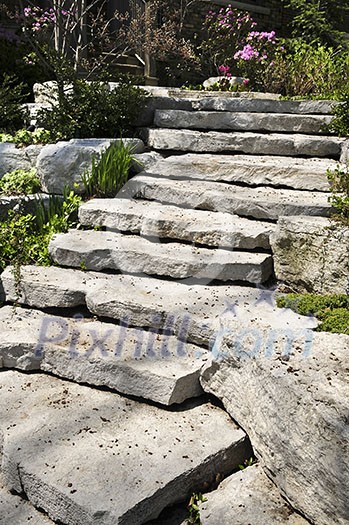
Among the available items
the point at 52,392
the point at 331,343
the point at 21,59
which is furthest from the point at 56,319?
the point at 21,59

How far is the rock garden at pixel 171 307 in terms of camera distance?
2191 millimetres

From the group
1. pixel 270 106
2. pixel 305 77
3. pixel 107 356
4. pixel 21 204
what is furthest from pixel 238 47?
pixel 107 356

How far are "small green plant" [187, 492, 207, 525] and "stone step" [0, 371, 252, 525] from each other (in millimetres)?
32

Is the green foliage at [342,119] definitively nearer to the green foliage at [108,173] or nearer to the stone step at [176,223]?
the stone step at [176,223]

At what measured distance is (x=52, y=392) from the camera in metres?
2.89

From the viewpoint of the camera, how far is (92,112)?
16.1ft

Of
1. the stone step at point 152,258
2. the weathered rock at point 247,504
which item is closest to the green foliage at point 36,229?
the stone step at point 152,258

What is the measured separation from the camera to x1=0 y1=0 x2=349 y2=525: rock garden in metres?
2.19

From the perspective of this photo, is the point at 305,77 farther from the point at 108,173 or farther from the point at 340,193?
the point at 108,173

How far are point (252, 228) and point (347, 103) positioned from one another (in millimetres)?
1542

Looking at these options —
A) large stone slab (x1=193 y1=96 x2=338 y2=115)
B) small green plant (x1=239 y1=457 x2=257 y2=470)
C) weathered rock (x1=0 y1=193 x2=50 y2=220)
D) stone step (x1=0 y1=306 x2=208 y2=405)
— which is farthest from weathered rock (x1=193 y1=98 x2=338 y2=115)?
small green plant (x1=239 y1=457 x2=257 y2=470)

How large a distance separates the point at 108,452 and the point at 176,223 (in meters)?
1.84

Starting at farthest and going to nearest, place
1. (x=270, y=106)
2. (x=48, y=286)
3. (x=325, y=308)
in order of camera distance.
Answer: (x=270, y=106) < (x=48, y=286) < (x=325, y=308)

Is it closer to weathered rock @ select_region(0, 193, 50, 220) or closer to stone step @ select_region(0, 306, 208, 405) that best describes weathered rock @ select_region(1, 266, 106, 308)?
stone step @ select_region(0, 306, 208, 405)
